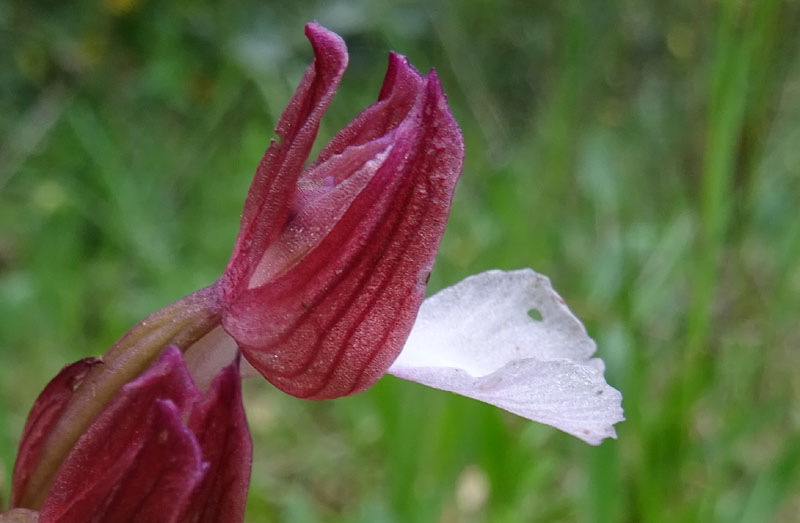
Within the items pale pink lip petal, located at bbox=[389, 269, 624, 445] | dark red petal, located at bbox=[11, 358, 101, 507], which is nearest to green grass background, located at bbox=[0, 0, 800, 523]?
dark red petal, located at bbox=[11, 358, 101, 507]

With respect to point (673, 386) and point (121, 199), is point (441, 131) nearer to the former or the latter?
point (673, 386)

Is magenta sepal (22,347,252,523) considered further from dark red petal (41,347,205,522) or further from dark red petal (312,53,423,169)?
dark red petal (312,53,423,169)

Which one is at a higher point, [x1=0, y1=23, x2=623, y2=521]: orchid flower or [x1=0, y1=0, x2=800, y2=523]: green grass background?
[x1=0, y1=0, x2=800, y2=523]: green grass background

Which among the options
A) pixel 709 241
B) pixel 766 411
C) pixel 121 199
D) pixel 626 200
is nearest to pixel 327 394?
pixel 709 241

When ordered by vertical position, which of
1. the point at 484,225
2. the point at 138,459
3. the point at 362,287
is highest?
the point at 484,225

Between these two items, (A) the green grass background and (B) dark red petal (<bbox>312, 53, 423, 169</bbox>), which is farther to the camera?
(A) the green grass background

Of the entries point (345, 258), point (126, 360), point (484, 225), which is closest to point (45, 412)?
point (126, 360)

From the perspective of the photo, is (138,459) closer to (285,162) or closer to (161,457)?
(161,457)
